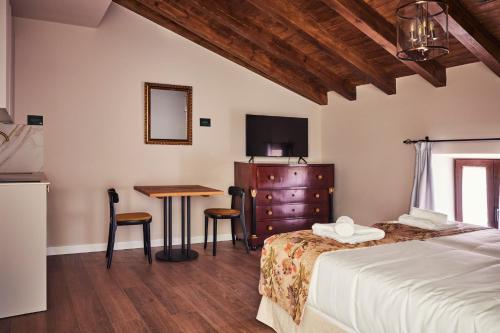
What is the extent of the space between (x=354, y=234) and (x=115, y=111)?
135 inches

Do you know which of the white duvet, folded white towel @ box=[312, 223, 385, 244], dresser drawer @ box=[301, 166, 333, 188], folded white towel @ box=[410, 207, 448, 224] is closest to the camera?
the white duvet

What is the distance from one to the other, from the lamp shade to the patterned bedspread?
251 cm

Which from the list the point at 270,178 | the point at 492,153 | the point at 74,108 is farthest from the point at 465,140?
the point at 74,108

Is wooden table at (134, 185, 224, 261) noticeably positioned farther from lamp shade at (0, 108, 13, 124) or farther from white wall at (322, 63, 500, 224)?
white wall at (322, 63, 500, 224)

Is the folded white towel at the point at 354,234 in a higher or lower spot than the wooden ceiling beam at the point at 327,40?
lower

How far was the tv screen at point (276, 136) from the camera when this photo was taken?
5.55m

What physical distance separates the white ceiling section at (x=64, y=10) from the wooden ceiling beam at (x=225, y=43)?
50 cm

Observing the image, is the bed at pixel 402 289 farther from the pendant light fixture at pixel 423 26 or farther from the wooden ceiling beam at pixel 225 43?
the wooden ceiling beam at pixel 225 43

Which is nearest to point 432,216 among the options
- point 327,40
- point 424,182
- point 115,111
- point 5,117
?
point 424,182

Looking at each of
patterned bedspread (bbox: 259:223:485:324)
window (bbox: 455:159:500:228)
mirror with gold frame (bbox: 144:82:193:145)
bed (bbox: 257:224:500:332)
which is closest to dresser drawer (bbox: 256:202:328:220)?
mirror with gold frame (bbox: 144:82:193:145)

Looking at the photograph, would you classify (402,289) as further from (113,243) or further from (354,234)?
(113,243)

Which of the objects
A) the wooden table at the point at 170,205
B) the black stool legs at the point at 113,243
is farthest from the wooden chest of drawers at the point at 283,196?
the black stool legs at the point at 113,243

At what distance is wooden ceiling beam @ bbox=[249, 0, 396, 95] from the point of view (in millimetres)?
3701

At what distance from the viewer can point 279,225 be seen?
5.16m
